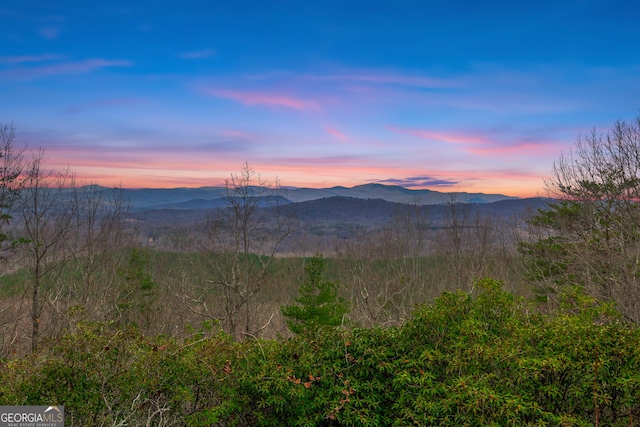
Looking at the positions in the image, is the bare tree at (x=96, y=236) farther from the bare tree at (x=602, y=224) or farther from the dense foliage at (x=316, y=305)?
the bare tree at (x=602, y=224)

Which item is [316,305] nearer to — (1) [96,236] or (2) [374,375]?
(1) [96,236]

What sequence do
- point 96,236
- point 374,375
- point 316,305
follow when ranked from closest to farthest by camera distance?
point 374,375 < point 316,305 < point 96,236

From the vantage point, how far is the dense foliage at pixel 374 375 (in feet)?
16.9

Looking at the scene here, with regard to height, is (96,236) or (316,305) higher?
(96,236)

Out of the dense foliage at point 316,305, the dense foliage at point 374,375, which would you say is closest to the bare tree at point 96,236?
the dense foliage at point 316,305

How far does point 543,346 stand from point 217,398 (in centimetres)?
415

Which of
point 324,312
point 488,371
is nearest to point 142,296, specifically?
point 324,312

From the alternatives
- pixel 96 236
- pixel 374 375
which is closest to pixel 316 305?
pixel 96 236

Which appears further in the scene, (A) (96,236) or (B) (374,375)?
(A) (96,236)

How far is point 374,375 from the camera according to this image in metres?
5.87

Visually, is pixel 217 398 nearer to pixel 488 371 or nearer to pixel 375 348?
pixel 375 348

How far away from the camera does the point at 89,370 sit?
220 inches

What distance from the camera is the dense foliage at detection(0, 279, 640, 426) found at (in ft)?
16.9

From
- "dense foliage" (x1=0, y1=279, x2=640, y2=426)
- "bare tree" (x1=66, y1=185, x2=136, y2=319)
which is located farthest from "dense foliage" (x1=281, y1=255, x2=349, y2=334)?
"dense foliage" (x1=0, y1=279, x2=640, y2=426)
